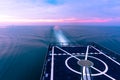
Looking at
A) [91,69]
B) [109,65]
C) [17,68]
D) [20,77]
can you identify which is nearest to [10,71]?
[17,68]

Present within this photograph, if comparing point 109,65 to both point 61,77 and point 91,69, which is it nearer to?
point 91,69

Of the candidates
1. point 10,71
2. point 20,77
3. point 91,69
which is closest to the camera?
point 91,69

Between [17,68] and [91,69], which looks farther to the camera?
[17,68]

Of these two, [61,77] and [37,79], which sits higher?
[61,77]

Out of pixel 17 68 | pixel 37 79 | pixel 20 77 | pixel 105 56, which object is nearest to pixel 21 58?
pixel 17 68

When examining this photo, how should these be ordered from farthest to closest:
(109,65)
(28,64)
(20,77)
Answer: (28,64) < (20,77) < (109,65)

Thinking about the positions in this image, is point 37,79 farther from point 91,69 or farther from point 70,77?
point 91,69
